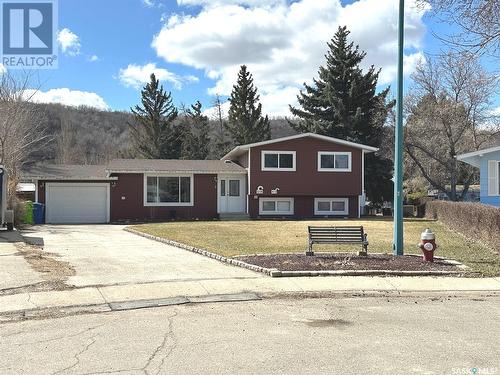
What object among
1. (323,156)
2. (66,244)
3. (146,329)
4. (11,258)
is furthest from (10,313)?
(323,156)

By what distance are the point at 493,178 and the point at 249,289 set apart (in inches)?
720

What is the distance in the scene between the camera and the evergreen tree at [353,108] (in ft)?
139

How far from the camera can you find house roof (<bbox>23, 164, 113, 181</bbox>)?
28391 mm

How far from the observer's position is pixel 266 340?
6.19 m

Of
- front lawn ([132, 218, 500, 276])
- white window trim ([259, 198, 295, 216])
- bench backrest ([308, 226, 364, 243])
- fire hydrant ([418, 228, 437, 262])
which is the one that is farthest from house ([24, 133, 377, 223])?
fire hydrant ([418, 228, 437, 262])

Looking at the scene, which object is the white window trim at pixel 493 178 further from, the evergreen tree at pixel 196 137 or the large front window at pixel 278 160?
the evergreen tree at pixel 196 137

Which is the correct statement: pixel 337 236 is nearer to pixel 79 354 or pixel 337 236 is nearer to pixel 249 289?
pixel 249 289

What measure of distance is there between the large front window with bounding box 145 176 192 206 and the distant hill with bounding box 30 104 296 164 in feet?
113

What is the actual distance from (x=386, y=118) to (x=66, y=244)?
31221mm

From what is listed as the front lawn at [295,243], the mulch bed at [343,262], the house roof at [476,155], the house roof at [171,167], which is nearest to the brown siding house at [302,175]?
the house roof at [171,167]

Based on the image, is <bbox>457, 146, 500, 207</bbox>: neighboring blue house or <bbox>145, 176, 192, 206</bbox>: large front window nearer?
<bbox>457, 146, 500, 207</bbox>: neighboring blue house

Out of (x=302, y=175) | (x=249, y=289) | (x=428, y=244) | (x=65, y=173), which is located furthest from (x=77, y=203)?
(x=428, y=244)

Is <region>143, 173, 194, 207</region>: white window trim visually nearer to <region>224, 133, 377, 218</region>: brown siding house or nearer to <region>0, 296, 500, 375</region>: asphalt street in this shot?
<region>224, 133, 377, 218</region>: brown siding house

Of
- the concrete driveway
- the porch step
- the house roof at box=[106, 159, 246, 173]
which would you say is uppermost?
the house roof at box=[106, 159, 246, 173]
